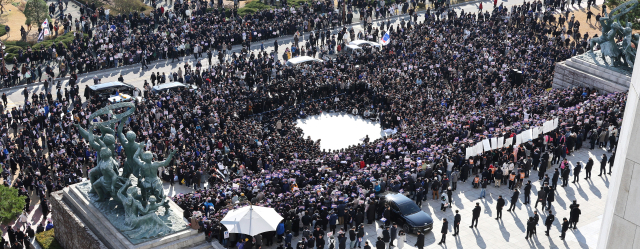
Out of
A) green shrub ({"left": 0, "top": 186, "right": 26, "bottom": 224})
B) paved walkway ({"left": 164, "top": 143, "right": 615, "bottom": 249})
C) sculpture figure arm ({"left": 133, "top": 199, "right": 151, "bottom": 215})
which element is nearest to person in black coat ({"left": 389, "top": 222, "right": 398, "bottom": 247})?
paved walkway ({"left": 164, "top": 143, "right": 615, "bottom": 249})

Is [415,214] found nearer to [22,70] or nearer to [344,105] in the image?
[344,105]

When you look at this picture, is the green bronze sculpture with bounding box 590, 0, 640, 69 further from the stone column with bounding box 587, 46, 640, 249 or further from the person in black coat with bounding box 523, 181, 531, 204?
the stone column with bounding box 587, 46, 640, 249

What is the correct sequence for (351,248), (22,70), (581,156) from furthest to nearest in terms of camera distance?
1. (22,70)
2. (581,156)
3. (351,248)

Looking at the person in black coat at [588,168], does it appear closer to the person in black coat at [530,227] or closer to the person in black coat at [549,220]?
the person in black coat at [549,220]

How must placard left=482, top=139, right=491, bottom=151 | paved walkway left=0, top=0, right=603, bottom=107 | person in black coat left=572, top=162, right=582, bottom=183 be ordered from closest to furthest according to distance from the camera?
1. person in black coat left=572, top=162, right=582, bottom=183
2. placard left=482, top=139, right=491, bottom=151
3. paved walkway left=0, top=0, right=603, bottom=107

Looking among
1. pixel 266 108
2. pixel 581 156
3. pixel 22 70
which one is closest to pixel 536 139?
pixel 581 156

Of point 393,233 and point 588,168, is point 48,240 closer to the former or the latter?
point 393,233

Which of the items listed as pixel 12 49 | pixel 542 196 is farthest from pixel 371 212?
pixel 12 49
